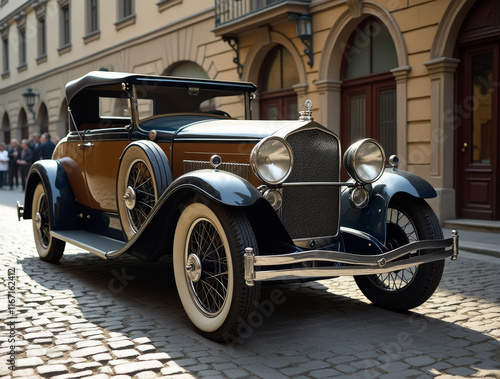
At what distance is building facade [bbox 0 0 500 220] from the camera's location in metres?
9.16

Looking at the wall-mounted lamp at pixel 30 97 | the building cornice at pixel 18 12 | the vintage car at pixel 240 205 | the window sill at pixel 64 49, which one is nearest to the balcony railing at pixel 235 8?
the vintage car at pixel 240 205

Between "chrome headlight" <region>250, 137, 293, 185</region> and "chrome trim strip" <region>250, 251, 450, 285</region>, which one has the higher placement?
"chrome headlight" <region>250, 137, 293, 185</region>

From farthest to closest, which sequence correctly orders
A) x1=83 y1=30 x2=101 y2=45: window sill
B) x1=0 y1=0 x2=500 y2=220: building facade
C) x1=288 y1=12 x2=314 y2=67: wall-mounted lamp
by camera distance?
1. x1=83 y1=30 x2=101 y2=45: window sill
2. x1=288 y1=12 x2=314 y2=67: wall-mounted lamp
3. x1=0 y1=0 x2=500 y2=220: building facade

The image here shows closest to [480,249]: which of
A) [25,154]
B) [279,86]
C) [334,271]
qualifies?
[334,271]

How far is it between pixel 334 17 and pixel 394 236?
7.58 m

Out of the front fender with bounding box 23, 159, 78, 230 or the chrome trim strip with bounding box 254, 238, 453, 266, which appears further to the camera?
the front fender with bounding box 23, 159, 78, 230

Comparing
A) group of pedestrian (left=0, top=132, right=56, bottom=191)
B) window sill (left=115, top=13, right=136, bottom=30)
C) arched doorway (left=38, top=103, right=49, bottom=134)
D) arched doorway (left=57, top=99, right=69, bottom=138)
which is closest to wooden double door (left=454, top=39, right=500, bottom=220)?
window sill (left=115, top=13, right=136, bottom=30)

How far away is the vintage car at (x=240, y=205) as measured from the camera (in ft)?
11.6

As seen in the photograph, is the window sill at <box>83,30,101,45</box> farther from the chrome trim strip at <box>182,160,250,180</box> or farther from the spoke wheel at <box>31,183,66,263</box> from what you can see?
the chrome trim strip at <box>182,160,250,180</box>

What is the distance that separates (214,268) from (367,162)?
51.9 inches

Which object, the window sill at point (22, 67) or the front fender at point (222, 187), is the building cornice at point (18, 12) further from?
the front fender at point (222, 187)

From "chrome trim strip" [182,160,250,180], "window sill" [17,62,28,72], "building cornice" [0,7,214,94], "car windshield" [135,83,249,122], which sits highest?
"window sill" [17,62,28,72]

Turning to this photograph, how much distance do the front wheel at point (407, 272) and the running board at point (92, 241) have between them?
1941 millimetres

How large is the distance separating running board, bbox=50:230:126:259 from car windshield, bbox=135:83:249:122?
1159mm
